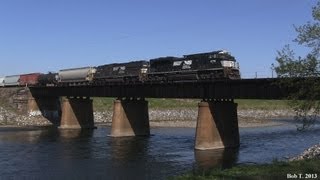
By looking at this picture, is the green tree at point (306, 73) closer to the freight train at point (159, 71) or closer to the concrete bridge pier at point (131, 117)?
the freight train at point (159, 71)

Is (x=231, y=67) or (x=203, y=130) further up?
(x=231, y=67)

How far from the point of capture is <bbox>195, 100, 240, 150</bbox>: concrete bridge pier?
4966cm

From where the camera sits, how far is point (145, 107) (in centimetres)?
6744

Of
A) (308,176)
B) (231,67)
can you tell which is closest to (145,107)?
(231,67)

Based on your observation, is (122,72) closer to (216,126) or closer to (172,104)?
(216,126)

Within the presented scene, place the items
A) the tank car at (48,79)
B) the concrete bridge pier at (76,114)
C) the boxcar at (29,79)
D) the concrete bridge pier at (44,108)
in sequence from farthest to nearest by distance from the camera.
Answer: the boxcar at (29,79) → the concrete bridge pier at (44,108) → the tank car at (48,79) → the concrete bridge pier at (76,114)

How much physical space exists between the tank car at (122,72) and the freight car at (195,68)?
4.75 feet

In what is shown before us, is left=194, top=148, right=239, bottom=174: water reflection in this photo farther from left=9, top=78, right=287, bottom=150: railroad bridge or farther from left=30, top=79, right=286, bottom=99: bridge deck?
left=30, top=79, right=286, bottom=99: bridge deck

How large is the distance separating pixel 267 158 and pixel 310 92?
1416 centimetres

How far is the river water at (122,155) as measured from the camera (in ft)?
113

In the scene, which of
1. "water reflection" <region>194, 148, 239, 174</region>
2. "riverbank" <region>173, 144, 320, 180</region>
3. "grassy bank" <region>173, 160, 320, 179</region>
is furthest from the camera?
"water reflection" <region>194, 148, 239, 174</region>

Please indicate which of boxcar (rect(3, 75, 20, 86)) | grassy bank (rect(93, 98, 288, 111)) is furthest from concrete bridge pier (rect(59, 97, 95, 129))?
boxcar (rect(3, 75, 20, 86))

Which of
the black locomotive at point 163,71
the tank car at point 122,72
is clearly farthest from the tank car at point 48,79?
the tank car at point 122,72

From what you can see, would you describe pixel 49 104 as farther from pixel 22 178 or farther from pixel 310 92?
pixel 310 92
